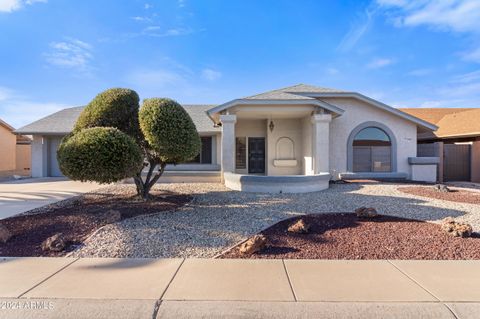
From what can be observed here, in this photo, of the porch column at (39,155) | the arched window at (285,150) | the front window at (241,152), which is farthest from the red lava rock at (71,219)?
the porch column at (39,155)

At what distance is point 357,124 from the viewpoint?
1502 cm

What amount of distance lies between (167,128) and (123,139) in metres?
1.24

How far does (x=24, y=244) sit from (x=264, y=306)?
483 centimetres

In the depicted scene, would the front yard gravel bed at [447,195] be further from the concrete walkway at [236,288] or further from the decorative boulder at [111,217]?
the decorative boulder at [111,217]

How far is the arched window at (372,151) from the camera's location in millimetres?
15023

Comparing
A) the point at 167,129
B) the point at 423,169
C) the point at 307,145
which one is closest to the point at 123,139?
the point at 167,129

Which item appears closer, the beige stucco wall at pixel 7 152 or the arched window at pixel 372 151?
the arched window at pixel 372 151

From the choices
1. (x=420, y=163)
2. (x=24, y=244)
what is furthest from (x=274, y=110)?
(x=24, y=244)

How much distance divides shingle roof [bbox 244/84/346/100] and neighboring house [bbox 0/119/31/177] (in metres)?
19.5

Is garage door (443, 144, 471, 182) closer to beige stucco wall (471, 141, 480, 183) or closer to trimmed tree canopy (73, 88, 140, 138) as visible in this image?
beige stucco wall (471, 141, 480, 183)

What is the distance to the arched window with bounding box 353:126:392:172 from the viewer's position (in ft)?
49.3

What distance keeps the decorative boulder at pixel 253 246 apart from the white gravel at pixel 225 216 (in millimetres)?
474

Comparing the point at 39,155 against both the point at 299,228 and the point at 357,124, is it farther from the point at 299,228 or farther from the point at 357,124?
the point at 357,124

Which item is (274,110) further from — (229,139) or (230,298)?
(230,298)
